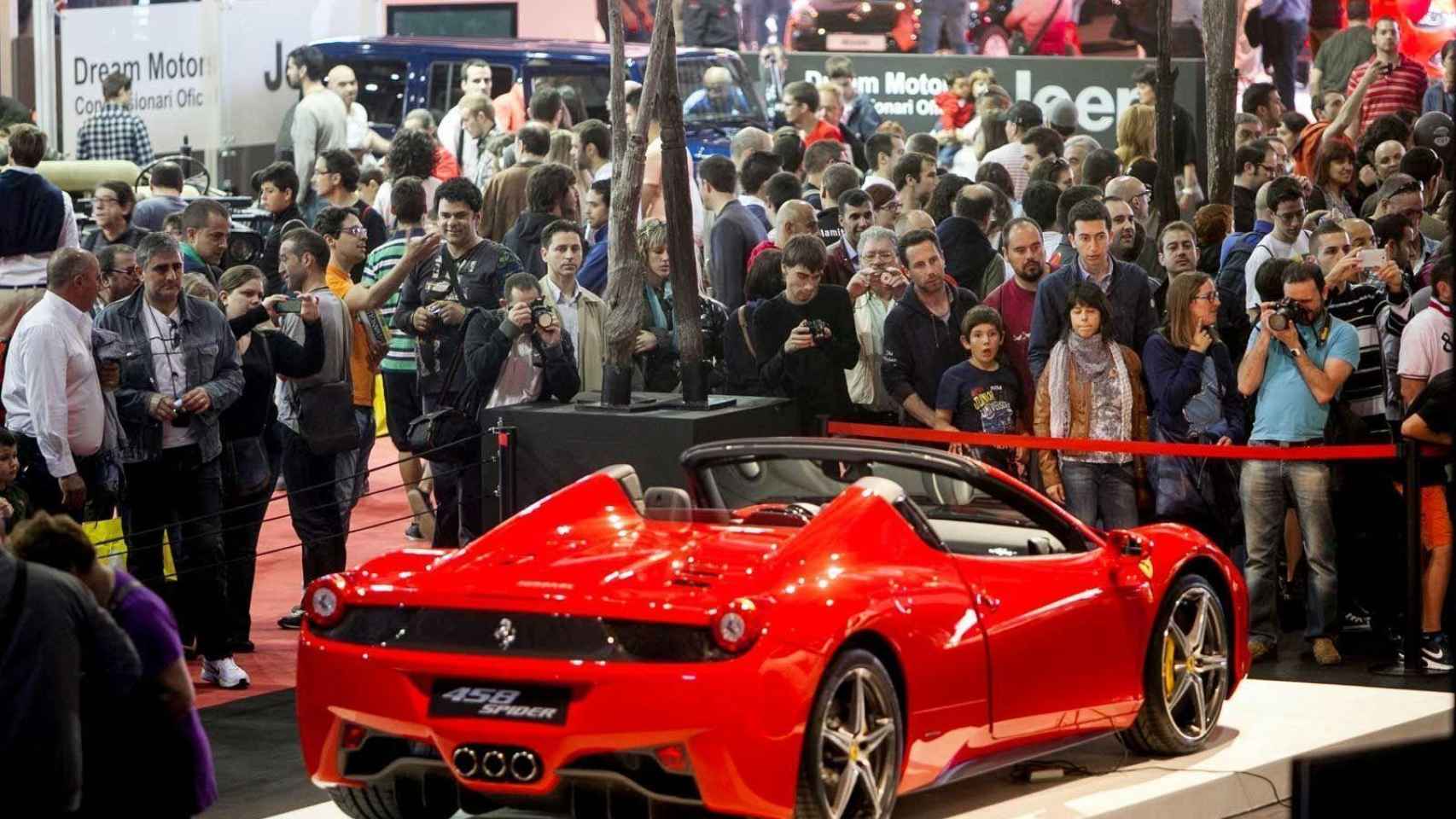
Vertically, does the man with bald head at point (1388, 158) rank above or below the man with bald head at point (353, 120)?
below

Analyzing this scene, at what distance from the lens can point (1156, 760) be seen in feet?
27.6

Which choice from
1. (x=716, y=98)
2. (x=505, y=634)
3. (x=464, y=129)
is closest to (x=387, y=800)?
(x=505, y=634)

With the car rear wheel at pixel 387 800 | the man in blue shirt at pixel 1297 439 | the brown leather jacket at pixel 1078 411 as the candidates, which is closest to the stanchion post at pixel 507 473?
the brown leather jacket at pixel 1078 411

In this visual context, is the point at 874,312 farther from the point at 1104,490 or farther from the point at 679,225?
the point at 1104,490

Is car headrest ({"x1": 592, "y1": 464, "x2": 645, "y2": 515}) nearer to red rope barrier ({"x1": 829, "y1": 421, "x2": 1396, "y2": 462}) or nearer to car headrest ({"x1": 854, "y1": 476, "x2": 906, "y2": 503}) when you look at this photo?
car headrest ({"x1": 854, "y1": 476, "x2": 906, "y2": 503})

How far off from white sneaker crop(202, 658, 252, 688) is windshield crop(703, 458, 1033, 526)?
252 cm

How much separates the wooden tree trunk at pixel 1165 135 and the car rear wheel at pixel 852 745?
820 centimetres

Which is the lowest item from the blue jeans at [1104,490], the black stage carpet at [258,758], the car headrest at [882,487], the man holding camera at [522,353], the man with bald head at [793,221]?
the black stage carpet at [258,758]

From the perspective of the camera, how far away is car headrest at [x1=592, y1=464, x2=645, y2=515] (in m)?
7.86

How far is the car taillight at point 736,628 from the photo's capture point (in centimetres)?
647

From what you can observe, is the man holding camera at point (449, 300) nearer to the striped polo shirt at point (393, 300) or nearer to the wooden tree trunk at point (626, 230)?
the striped polo shirt at point (393, 300)

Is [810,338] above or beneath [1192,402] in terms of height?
above

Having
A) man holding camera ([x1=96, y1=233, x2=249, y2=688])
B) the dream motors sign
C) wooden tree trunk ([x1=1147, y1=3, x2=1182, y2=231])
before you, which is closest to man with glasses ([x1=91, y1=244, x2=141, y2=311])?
man holding camera ([x1=96, y1=233, x2=249, y2=688])

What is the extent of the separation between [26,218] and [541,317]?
9.81ft
